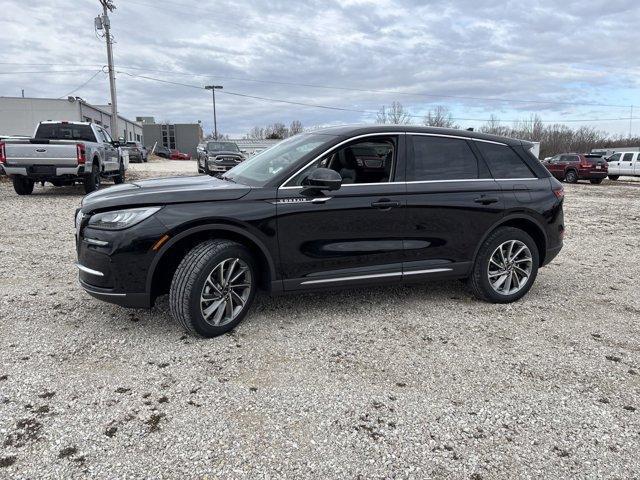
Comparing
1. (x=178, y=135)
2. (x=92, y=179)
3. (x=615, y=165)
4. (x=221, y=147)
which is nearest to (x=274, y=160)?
(x=92, y=179)

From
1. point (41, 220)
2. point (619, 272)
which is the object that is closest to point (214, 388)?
point (619, 272)

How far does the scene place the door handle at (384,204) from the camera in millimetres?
4148

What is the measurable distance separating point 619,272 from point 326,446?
17.3ft

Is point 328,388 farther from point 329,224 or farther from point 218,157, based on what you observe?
point 218,157

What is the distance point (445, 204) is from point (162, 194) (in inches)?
96.6

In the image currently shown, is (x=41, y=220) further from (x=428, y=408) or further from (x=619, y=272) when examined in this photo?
(x=619, y=272)

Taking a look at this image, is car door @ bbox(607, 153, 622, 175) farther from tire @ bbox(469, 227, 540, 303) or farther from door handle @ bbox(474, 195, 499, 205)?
door handle @ bbox(474, 195, 499, 205)

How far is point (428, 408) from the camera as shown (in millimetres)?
2902

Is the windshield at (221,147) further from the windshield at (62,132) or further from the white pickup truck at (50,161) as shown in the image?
the white pickup truck at (50,161)

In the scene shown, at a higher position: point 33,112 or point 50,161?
point 33,112

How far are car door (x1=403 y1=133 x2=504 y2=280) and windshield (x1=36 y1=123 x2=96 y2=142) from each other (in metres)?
11.2

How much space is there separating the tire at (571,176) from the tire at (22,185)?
24.0 m

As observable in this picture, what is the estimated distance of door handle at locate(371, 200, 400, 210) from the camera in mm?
4148

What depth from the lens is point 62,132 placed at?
12891 mm
